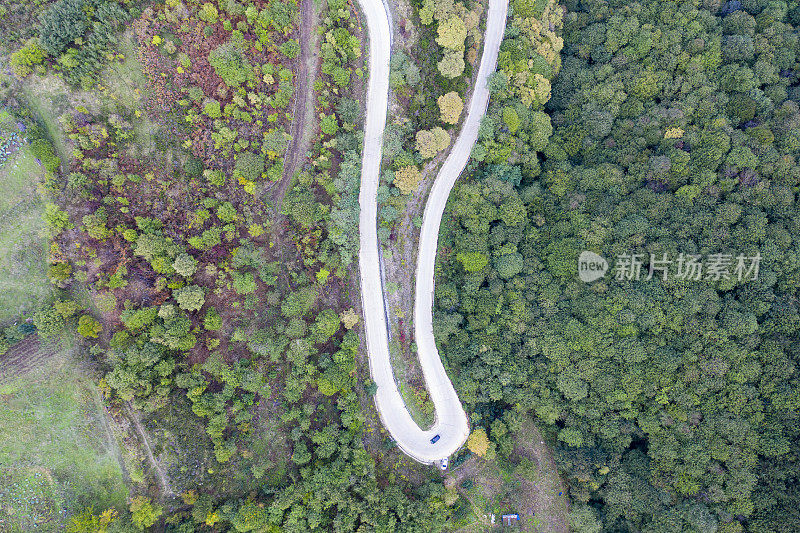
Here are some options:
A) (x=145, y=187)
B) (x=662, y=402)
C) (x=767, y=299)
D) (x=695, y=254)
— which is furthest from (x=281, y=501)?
(x=767, y=299)

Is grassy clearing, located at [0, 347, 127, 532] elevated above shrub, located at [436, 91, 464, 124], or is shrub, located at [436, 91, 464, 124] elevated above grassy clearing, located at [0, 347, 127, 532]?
shrub, located at [436, 91, 464, 124]

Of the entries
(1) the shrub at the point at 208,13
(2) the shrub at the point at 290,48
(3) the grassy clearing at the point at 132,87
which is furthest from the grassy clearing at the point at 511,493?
(1) the shrub at the point at 208,13

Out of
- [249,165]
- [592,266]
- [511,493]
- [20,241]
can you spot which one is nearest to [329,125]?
[249,165]

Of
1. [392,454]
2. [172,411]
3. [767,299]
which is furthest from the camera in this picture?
[392,454]

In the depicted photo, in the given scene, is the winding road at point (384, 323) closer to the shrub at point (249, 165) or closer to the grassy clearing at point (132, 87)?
the shrub at point (249, 165)

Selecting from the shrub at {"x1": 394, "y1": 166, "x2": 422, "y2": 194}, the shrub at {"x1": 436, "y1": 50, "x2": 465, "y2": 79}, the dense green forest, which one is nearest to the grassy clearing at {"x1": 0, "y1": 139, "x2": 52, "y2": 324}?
the shrub at {"x1": 394, "y1": 166, "x2": 422, "y2": 194}

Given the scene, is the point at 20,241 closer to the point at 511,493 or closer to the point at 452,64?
the point at 452,64

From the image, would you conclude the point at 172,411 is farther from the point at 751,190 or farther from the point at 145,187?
the point at 751,190

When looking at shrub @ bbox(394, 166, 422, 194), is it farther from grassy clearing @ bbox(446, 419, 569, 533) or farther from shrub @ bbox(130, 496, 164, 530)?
shrub @ bbox(130, 496, 164, 530)
